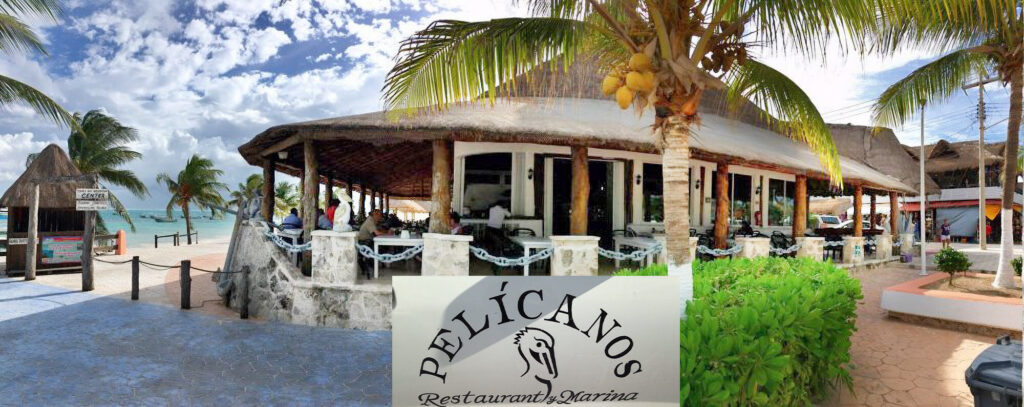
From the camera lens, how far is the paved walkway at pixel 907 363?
4.75 meters

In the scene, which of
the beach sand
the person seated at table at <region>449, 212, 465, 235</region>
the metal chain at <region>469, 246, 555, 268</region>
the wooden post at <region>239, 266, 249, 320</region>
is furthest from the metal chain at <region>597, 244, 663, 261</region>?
the beach sand

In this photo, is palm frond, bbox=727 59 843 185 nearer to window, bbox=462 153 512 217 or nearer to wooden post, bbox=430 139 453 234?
wooden post, bbox=430 139 453 234

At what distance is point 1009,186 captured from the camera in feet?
28.8

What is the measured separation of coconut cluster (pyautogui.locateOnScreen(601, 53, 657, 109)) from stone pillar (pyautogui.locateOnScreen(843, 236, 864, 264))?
1289cm

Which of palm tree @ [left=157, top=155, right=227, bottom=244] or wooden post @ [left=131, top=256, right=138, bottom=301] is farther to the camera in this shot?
palm tree @ [left=157, top=155, right=227, bottom=244]

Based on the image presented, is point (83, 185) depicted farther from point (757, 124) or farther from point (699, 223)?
point (757, 124)

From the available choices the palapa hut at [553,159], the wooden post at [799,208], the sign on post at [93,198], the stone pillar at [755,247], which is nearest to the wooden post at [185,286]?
the palapa hut at [553,159]

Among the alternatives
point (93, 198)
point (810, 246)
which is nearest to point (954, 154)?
point (810, 246)

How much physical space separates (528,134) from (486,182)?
3.20 metres

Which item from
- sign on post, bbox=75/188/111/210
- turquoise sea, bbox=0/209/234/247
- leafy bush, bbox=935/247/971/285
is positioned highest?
sign on post, bbox=75/188/111/210

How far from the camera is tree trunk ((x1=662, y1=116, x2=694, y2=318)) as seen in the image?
4227mm

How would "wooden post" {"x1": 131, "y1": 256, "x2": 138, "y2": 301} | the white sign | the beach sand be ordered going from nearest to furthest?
the white sign
the beach sand
"wooden post" {"x1": 131, "y1": 256, "x2": 138, "y2": 301}

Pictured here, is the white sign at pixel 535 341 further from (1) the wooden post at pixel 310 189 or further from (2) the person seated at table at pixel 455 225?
(1) the wooden post at pixel 310 189

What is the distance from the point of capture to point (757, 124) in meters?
17.6
